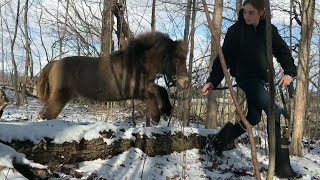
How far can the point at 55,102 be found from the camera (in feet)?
20.5

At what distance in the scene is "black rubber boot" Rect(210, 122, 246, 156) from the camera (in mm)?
5062

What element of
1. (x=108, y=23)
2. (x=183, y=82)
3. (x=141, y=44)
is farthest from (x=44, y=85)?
(x=108, y=23)

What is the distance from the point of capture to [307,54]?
21.7ft

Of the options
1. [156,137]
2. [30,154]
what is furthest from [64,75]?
[30,154]

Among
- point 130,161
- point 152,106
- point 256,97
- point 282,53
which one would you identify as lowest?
point 130,161

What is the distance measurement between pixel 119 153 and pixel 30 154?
1261 millimetres

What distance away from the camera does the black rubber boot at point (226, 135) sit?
506 centimetres

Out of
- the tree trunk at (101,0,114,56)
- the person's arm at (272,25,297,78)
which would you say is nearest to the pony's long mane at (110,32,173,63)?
the person's arm at (272,25,297,78)

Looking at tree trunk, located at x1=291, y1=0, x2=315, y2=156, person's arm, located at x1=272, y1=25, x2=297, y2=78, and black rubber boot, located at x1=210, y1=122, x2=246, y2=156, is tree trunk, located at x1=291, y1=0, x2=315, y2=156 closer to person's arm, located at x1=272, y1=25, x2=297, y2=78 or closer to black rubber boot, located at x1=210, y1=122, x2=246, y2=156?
black rubber boot, located at x1=210, y1=122, x2=246, y2=156

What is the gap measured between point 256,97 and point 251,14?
3.13 feet

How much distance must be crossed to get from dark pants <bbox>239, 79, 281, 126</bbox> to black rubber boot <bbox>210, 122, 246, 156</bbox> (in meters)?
0.32

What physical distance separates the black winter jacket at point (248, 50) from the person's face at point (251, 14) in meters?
0.19

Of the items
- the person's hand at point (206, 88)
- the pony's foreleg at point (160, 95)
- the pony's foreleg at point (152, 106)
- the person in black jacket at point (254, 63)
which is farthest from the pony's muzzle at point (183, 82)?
the person's hand at point (206, 88)

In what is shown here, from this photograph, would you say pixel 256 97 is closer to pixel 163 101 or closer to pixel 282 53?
pixel 282 53
